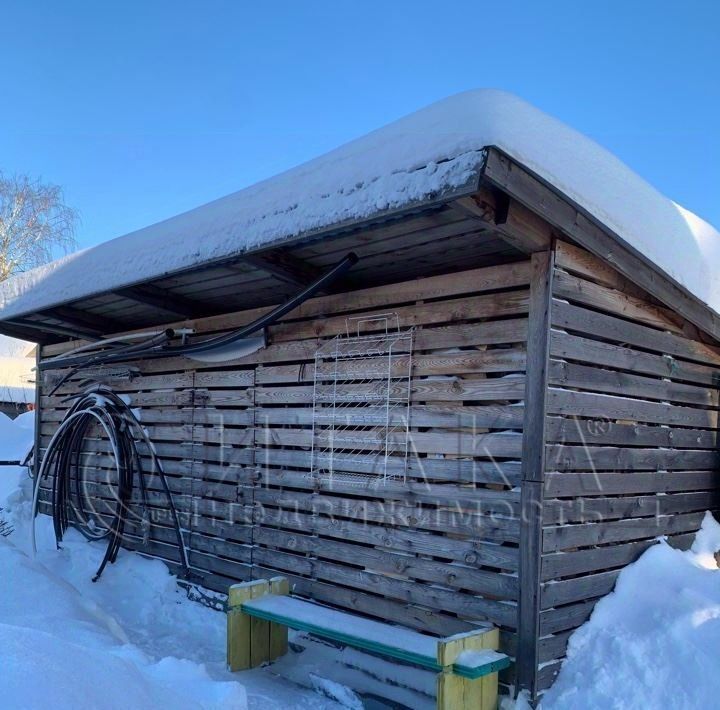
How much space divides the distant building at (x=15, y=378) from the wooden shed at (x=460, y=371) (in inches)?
665

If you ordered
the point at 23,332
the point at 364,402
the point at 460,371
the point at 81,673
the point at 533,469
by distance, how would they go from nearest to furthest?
the point at 81,673 < the point at 533,469 < the point at 460,371 < the point at 364,402 < the point at 23,332

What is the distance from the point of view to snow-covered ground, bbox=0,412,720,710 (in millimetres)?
2480

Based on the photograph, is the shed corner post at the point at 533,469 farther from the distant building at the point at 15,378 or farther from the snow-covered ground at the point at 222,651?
the distant building at the point at 15,378

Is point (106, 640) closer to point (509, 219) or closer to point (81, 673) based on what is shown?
point (81, 673)

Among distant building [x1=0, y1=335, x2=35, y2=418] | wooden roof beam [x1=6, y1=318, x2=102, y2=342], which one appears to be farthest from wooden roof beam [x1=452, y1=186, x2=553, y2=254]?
distant building [x1=0, y1=335, x2=35, y2=418]

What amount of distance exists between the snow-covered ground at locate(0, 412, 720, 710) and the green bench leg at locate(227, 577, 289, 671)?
9cm

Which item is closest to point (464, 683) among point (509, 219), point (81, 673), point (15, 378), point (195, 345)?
point (81, 673)

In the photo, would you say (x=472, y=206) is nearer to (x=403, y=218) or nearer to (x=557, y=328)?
(x=403, y=218)

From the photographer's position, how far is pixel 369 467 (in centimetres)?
426

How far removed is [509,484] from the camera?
3535mm

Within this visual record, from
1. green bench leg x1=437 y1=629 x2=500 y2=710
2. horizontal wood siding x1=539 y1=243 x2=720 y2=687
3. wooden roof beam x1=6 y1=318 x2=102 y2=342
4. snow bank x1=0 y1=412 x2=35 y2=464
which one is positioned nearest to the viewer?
green bench leg x1=437 y1=629 x2=500 y2=710

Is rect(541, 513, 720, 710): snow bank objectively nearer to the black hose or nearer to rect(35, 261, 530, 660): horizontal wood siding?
rect(35, 261, 530, 660): horizontal wood siding

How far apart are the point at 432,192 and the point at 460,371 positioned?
124 cm

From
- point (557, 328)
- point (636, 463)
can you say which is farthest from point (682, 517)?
point (557, 328)
